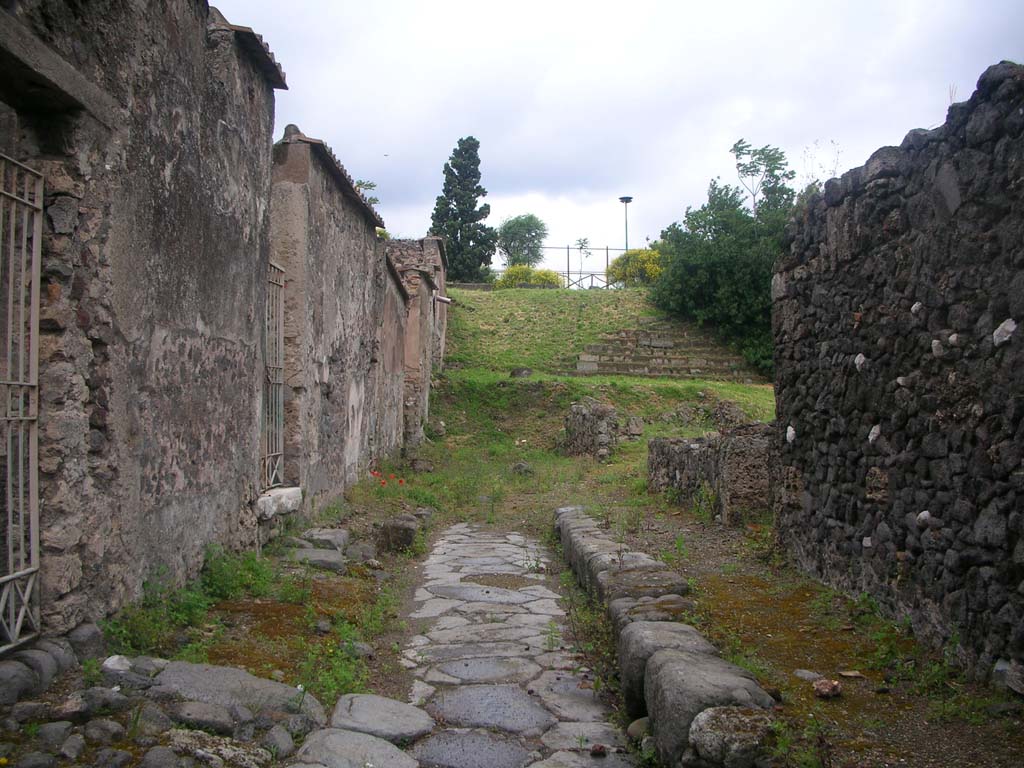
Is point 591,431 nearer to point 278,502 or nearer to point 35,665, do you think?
point 278,502

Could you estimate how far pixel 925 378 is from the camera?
430 centimetres

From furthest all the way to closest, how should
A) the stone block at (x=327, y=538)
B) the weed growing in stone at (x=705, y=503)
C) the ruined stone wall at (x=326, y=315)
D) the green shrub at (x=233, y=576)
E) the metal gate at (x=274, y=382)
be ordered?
1. the weed growing in stone at (x=705, y=503)
2. the ruined stone wall at (x=326, y=315)
3. the metal gate at (x=274, y=382)
4. the stone block at (x=327, y=538)
5. the green shrub at (x=233, y=576)

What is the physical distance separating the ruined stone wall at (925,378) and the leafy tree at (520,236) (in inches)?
2248

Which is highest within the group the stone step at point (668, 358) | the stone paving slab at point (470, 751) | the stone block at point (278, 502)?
the stone step at point (668, 358)

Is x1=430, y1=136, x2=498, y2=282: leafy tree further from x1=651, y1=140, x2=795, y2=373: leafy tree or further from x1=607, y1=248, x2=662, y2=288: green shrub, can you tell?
x1=651, y1=140, x2=795, y2=373: leafy tree

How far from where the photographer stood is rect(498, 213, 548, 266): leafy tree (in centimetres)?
6284

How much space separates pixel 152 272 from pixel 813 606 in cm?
418

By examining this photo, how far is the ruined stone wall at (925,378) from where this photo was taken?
11.7 ft

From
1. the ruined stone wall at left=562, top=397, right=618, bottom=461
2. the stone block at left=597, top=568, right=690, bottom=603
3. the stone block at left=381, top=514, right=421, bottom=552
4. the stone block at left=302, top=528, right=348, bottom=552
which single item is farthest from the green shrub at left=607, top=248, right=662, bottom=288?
the stone block at left=597, top=568, right=690, bottom=603

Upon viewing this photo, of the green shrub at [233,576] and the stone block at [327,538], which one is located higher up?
the green shrub at [233,576]

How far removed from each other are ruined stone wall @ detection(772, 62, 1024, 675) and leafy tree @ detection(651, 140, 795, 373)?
2198 centimetres

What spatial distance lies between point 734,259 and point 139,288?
25967mm

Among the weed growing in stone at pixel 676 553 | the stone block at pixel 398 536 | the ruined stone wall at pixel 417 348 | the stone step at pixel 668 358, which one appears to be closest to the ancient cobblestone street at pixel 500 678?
the stone block at pixel 398 536

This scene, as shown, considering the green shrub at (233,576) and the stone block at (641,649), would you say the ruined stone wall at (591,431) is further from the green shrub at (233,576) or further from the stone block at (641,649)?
the stone block at (641,649)
